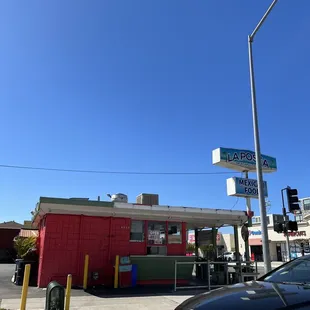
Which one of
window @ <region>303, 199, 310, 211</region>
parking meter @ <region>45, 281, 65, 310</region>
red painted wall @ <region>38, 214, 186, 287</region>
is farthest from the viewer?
window @ <region>303, 199, 310, 211</region>

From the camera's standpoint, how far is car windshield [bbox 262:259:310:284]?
4681 mm

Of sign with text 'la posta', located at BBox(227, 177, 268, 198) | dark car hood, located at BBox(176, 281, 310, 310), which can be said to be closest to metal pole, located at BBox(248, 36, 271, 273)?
dark car hood, located at BBox(176, 281, 310, 310)

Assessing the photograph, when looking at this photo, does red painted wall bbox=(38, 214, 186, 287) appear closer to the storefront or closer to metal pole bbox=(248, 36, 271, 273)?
metal pole bbox=(248, 36, 271, 273)

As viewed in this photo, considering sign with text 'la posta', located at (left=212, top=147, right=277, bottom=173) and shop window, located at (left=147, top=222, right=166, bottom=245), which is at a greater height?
sign with text 'la posta', located at (left=212, top=147, right=277, bottom=173)

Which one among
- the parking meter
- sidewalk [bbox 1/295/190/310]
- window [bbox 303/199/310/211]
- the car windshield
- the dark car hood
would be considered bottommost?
sidewalk [bbox 1/295/190/310]

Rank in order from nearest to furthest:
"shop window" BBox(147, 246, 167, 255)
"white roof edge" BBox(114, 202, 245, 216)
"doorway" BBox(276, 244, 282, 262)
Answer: "white roof edge" BBox(114, 202, 245, 216) < "shop window" BBox(147, 246, 167, 255) < "doorway" BBox(276, 244, 282, 262)

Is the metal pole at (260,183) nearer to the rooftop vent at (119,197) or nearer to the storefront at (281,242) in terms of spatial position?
the rooftop vent at (119,197)

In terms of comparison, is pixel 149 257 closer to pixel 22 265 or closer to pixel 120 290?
pixel 120 290

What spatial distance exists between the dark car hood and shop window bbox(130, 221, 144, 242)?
1115 centimetres

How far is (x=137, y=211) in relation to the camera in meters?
14.5

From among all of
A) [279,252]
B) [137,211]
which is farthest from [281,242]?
[137,211]

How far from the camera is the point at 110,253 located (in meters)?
14.4

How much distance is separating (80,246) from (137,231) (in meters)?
2.60

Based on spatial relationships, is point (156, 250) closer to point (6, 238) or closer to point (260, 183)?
point (260, 183)
